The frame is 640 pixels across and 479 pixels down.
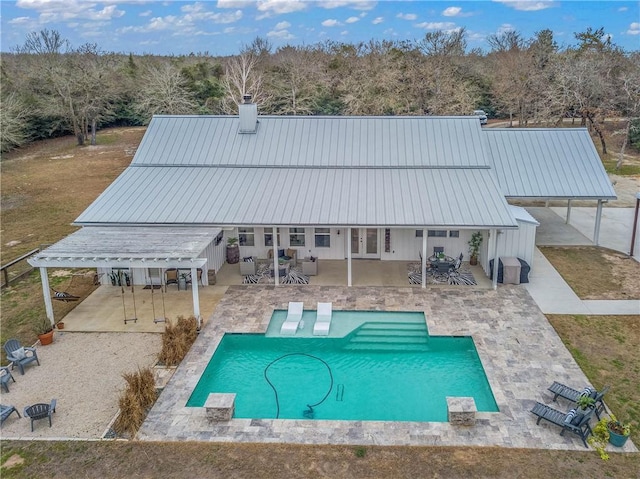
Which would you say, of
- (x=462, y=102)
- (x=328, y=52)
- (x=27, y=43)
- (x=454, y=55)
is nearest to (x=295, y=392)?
(x=462, y=102)

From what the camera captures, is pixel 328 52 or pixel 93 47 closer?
pixel 93 47

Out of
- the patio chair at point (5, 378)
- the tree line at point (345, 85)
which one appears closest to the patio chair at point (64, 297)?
the patio chair at point (5, 378)

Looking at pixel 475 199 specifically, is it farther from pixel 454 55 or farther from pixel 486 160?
pixel 454 55

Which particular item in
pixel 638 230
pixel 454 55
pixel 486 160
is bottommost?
pixel 638 230

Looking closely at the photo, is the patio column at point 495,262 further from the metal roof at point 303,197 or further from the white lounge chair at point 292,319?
the white lounge chair at point 292,319

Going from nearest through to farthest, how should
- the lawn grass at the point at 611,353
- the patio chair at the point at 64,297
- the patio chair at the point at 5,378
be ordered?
the lawn grass at the point at 611,353 < the patio chair at the point at 5,378 < the patio chair at the point at 64,297
